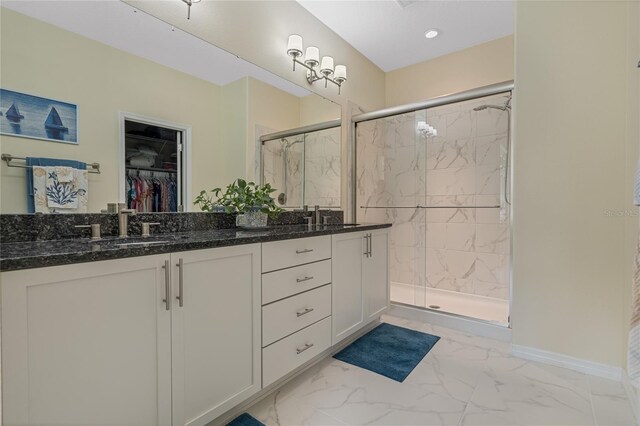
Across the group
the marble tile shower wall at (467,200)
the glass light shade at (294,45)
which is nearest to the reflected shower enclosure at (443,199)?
the marble tile shower wall at (467,200)

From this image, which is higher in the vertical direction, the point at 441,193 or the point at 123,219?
the point at 441,193

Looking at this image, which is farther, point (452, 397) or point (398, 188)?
point (398, 188)

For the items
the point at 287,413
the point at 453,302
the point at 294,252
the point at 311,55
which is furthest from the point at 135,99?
the point at 453,302

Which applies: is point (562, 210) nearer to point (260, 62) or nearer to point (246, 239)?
point (246, 239)

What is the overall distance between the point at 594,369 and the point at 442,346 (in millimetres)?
870

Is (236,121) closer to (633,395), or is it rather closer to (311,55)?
(311,55)

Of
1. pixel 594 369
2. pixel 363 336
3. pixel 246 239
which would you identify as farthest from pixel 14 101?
pixel 594 369

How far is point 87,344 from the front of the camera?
97 centimetres

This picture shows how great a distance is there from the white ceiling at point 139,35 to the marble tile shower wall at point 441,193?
167cm

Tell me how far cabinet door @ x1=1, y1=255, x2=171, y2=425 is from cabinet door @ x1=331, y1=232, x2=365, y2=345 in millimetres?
1117

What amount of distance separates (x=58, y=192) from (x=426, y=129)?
322cm

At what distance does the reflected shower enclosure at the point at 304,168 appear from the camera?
2326 mm

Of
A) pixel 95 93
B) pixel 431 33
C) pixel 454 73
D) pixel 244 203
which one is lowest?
pixel 244 203

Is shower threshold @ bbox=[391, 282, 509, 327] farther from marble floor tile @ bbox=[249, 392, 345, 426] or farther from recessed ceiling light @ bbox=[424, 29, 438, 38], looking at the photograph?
recessed ceiling light @ bbox=[424, 29, 438, 38]
